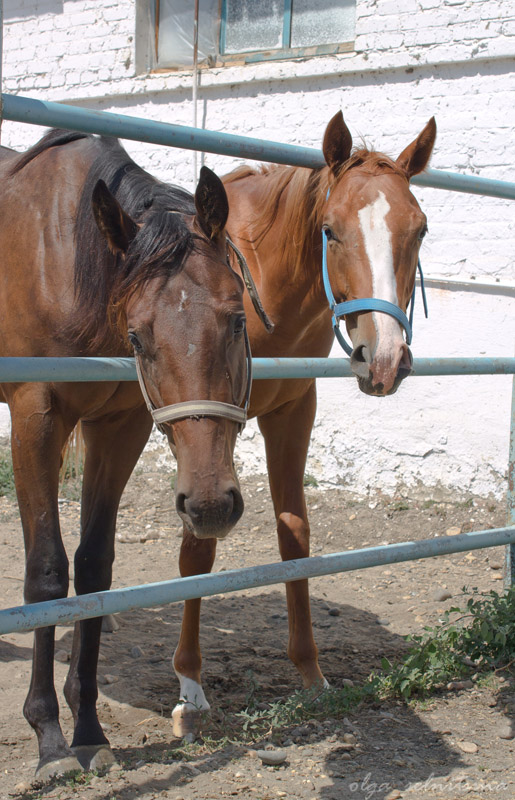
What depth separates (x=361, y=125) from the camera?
548 centimetres

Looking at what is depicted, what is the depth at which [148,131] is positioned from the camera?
6.45 ft

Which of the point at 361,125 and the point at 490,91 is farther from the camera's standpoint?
the point at 361,125

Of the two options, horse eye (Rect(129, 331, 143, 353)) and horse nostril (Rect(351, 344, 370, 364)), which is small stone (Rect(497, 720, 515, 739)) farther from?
horse eye (Rect(129, 331, 143, 353))

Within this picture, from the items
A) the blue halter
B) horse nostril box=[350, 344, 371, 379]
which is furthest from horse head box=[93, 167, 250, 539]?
the blue halter

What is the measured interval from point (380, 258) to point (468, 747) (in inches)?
59.6

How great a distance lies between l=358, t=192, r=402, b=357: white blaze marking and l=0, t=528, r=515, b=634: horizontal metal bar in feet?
2.07

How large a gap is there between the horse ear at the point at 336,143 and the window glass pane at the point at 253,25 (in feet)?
11.5

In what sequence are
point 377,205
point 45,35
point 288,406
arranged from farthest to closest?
point 45,35
point 288,406
point 377,205

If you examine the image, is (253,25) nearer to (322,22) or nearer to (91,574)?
(322,22)

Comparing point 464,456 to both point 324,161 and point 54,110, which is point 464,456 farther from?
point 54,110

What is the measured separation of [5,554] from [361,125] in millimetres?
3728

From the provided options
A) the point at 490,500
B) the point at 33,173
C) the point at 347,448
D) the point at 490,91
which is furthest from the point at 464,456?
the point at 33,173

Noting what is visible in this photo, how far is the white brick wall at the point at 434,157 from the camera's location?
5066 millimetres

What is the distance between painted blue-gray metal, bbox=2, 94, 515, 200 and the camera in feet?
5.78
